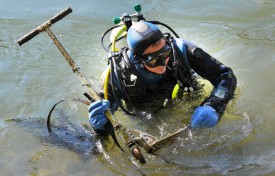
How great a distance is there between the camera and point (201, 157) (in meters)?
3.42

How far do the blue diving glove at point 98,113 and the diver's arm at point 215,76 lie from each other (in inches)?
39.0

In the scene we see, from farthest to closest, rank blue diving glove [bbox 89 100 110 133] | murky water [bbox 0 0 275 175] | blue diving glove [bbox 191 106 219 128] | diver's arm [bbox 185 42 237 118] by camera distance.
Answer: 1. diver's arm [bbox 185 42 237 118]
2. murky water [bbox 0 0 275 175]
3. blue diving glove [bbox 191 106 219 128]
4. blue diving glove [bbox 89 100 110 133]

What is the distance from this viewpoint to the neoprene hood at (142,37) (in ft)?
11.0

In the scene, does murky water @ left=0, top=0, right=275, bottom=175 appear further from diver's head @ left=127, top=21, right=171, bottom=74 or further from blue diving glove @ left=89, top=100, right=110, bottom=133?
diver's head @ left=127, top=21, right=171, bottom=74

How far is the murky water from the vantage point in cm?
344

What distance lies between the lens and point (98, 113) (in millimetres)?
3223

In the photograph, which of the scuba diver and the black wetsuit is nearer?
the scuba diver

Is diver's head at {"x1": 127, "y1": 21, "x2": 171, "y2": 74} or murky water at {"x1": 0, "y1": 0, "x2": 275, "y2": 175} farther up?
diver's head at {"x1": 127, "y1": 21, "x2": 171, "y2": 74}

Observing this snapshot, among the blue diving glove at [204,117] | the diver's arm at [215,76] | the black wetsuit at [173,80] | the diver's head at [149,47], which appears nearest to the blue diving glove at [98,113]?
the black wetsuit at [173,80]

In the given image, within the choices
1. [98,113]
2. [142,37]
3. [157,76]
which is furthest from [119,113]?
[142,37]

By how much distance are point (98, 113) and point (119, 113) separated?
121 centimetres

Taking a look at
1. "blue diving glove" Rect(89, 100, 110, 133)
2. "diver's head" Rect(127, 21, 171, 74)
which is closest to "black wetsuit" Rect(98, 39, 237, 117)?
"diver's head" Rect(127, 21, 171, 74)

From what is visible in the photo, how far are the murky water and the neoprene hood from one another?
91 cm

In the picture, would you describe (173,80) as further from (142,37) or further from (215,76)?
(142,37)
